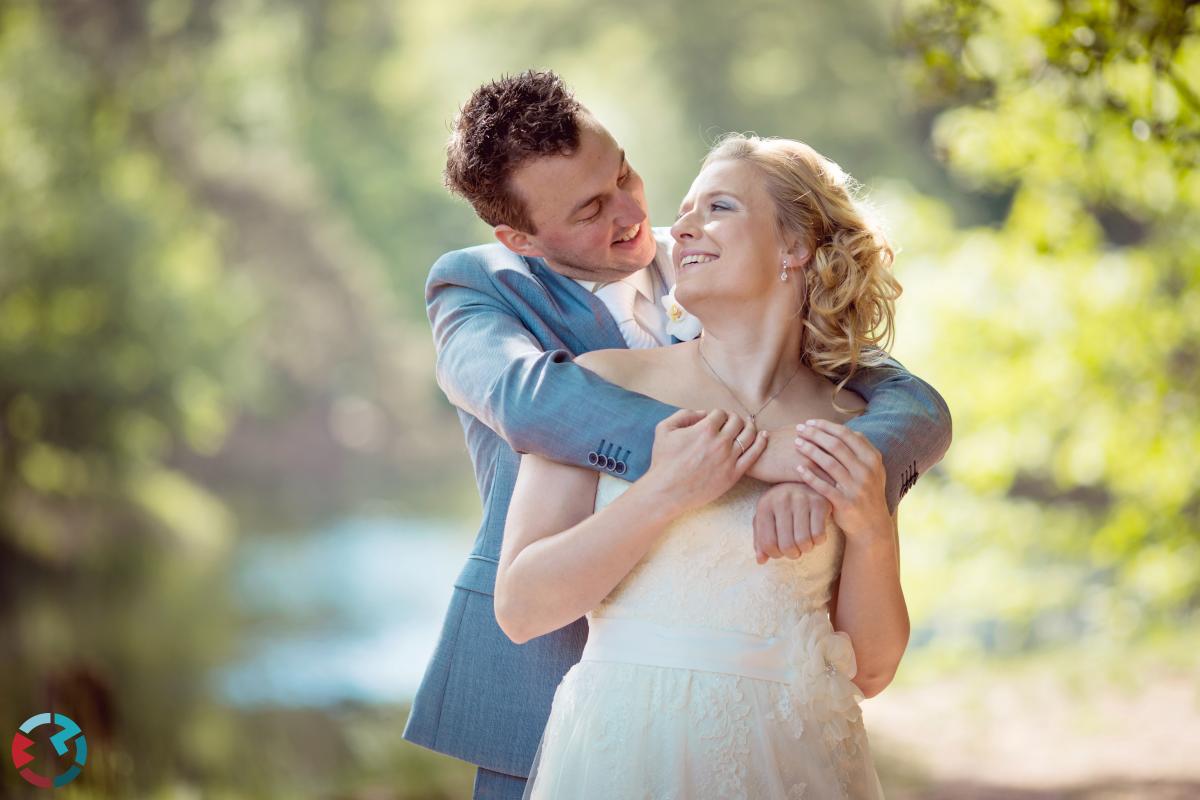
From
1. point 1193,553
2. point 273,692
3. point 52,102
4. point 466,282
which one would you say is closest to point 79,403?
point 52,102

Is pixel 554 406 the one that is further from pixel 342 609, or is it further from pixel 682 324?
pixel 342 609

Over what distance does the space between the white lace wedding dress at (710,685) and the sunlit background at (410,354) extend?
1828 mm

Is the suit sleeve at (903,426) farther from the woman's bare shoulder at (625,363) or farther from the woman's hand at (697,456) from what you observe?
the woman's bare shoulder at (625,363)

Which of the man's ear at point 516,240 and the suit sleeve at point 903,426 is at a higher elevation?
the man's ear at point 516,240

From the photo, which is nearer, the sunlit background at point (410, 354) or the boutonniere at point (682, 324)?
the boutonniere at point (682, 324)

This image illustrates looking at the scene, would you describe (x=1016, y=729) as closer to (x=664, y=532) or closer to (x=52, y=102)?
(x=664, y=532)

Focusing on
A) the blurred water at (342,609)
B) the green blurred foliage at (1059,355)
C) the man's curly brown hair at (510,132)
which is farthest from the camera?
the blurred water at (342,609)

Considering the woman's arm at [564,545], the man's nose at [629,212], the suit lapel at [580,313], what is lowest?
the woman's arm at [564,545]

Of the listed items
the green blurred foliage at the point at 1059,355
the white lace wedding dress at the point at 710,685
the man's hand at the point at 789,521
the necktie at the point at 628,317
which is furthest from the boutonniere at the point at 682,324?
the green blurred foliage at the point at 1059,355

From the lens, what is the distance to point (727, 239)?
211 centimetres

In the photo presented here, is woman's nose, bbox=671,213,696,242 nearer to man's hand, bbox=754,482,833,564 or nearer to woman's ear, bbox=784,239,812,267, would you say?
woman's ear, bbox=784,239,812,267

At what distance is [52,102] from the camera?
14586mm

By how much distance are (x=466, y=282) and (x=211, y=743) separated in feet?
25.3

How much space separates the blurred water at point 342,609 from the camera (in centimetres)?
1187
